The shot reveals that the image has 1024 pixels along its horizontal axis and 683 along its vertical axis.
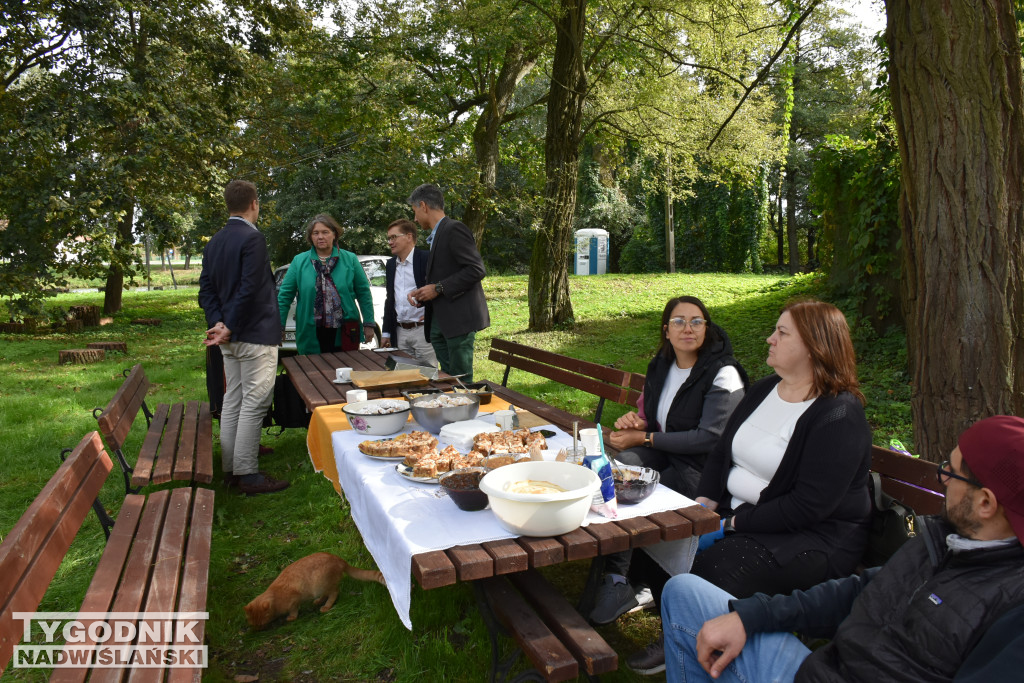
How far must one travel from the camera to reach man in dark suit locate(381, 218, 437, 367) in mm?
5938

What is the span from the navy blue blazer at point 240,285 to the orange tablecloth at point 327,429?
1026mm

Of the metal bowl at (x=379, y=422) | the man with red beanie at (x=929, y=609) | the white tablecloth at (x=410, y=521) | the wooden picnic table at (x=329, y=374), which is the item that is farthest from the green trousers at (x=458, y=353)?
the man with red beanie at (x=929, y=609)

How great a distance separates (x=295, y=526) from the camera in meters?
4.47

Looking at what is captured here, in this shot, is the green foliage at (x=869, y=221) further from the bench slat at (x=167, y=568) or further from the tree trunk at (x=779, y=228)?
the tree trunk at (x=779, y=228)

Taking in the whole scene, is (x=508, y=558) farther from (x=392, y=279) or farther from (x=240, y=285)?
(x=392, y=279)

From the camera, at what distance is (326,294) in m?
6.01

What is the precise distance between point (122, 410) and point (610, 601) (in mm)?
3239

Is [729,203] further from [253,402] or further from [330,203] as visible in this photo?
[253,402]

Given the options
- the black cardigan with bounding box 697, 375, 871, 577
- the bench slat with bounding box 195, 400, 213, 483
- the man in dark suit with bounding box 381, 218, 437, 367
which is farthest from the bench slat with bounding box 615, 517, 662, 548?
the man in dark suit with bounding box 381, 218, 437, 367

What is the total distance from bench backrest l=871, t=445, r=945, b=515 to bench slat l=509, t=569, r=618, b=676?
1341 mm

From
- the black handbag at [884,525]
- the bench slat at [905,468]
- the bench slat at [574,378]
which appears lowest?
the black handbag at [884,525]

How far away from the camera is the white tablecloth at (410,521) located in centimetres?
218

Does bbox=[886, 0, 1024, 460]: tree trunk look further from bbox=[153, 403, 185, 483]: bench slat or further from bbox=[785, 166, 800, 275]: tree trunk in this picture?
bbox=[785, 166, 800, 275]: tree trunk

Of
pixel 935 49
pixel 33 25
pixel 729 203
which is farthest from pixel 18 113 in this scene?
pixel 729 203
